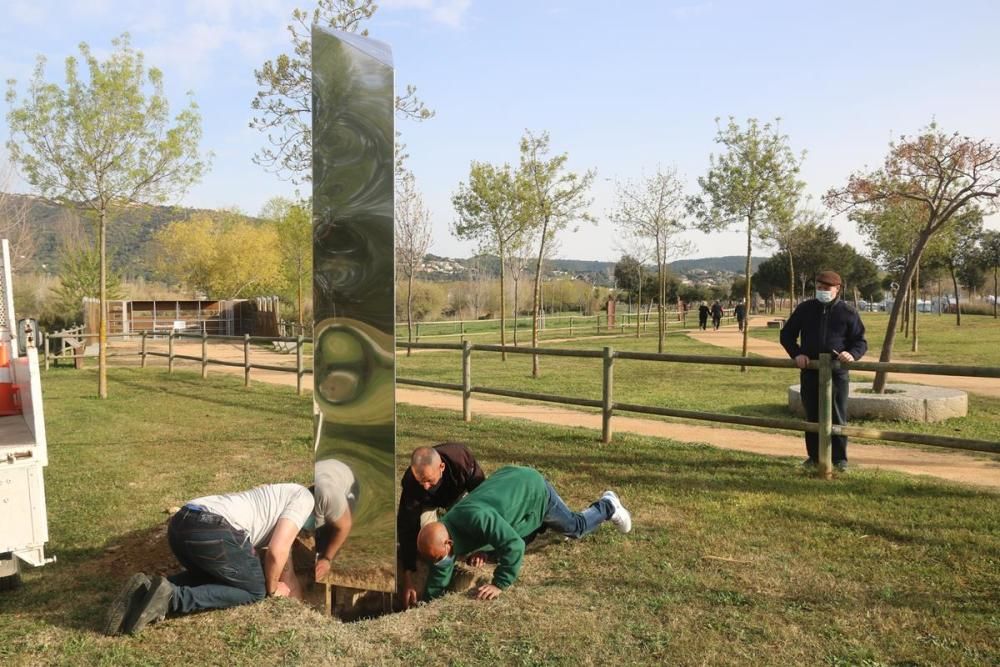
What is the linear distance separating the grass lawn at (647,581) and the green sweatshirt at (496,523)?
0.65 feet

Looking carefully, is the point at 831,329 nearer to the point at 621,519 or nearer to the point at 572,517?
the point at 621,519

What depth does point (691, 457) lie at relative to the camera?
7758 mm

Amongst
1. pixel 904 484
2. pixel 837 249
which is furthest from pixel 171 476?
pixel 837 249

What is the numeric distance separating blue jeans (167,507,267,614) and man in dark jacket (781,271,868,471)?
4.96m

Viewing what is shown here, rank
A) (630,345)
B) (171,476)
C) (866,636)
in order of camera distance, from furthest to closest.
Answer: (630,345)
(171,476)
(866,636)

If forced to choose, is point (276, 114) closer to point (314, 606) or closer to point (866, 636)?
point (314, 606)

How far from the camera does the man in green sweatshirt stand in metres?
4.30

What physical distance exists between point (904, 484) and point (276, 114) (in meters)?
12.9

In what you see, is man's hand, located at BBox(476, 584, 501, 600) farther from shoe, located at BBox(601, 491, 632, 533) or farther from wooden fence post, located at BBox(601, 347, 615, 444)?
wooden fence post, located at BBox(601, 347, 615, 444)

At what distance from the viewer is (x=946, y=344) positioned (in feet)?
79.9

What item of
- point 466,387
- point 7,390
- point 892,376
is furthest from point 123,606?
point 892,376

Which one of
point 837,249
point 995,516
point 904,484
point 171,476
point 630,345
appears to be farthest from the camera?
point 837,249

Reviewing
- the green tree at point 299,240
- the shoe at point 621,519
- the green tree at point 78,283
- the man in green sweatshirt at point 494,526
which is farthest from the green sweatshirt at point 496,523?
the green tree at point 78,283

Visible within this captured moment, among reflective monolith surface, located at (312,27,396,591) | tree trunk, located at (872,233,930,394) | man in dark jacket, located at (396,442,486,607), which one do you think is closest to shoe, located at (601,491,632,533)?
man in dark jacket, located at (396,442,486,607)
